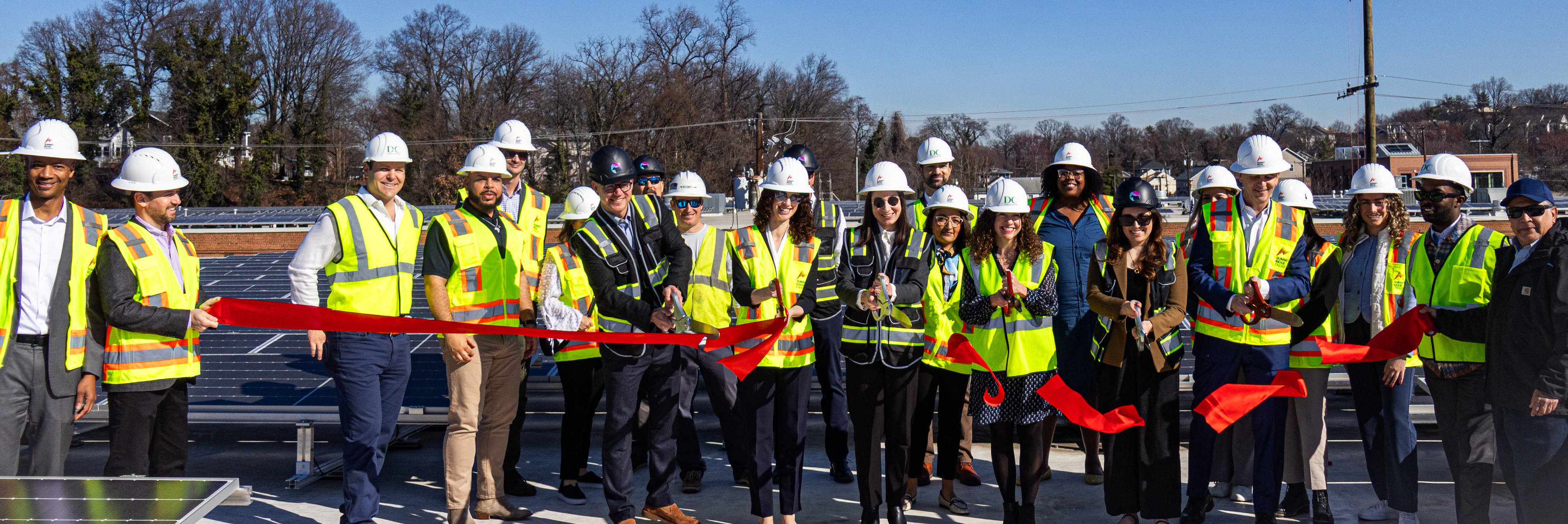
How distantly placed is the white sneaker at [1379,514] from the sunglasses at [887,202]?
9.18ft

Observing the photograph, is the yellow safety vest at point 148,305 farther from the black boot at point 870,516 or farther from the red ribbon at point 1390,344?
the red ribbon at point 1390,344

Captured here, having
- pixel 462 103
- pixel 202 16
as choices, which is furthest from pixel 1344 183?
pixel 202 16

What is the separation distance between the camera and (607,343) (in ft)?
15.7

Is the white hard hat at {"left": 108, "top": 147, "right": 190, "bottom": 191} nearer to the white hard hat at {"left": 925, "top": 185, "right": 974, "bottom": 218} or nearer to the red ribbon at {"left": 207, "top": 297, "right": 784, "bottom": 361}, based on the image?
the red ribbon at {"left": 207, "top": 297, "right": 784, "bottom": 361}

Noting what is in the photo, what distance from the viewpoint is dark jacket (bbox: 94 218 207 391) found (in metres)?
4.44

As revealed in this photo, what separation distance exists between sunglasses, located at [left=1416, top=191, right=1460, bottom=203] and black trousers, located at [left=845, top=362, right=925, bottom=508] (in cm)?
242

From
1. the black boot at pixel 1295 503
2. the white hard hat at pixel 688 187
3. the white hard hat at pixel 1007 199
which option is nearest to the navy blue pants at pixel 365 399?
the white hard hat at pixel 688 187

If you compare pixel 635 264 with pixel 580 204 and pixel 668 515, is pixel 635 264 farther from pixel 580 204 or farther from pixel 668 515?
pixel 668 515

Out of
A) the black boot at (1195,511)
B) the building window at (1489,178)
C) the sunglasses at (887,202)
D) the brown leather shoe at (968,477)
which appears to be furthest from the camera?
the building window at (1489,178)

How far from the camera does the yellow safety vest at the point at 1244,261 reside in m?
4.75

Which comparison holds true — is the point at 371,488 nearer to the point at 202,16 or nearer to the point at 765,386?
the point at 765,386

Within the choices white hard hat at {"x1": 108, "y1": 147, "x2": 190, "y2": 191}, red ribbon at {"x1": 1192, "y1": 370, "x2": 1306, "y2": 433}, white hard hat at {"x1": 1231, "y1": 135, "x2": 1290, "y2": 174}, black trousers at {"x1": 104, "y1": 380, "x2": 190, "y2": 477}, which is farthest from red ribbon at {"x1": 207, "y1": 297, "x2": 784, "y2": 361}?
white hard hat at {"x1": 1231, "y1": 135, "x2": 1290, "y2": 174}

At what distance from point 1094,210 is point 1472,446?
1972 mm

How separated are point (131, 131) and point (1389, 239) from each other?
5156 centimetres
